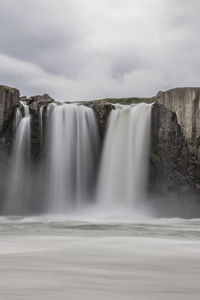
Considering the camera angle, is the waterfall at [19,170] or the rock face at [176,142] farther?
the waterfall at [19,170]

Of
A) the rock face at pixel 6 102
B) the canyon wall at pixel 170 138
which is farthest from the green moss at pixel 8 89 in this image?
the canyon wall at pixel 170 138

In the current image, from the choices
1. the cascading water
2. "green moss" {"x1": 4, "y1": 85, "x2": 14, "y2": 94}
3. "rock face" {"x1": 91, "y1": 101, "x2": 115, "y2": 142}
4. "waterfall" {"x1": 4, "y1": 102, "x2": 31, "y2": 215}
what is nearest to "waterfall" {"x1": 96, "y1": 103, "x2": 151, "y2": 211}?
the cascading water

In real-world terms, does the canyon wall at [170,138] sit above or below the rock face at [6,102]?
below

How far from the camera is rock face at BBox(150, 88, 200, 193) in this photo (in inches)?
951

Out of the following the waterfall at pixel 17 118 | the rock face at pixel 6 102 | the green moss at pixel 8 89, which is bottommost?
the waterfall at pixel 17 118

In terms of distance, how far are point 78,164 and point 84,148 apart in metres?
1.07

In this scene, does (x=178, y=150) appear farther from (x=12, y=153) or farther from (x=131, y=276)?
(x=131, y=276)

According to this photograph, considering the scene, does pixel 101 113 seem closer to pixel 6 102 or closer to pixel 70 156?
pixel 70 156

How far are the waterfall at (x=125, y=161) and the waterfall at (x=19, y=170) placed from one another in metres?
4.74

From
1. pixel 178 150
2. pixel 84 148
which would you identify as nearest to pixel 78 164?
pixel 84 148

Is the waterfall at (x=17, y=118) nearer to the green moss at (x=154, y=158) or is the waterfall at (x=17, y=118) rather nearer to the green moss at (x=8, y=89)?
the green moss at (x=8, y=89)

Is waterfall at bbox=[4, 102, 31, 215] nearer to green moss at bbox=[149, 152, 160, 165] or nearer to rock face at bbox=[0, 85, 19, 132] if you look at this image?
rock face at bbox=[0, 85, 19, 132]

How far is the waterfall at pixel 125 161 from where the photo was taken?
23781 millimetres

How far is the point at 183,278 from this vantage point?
3.20 meters
